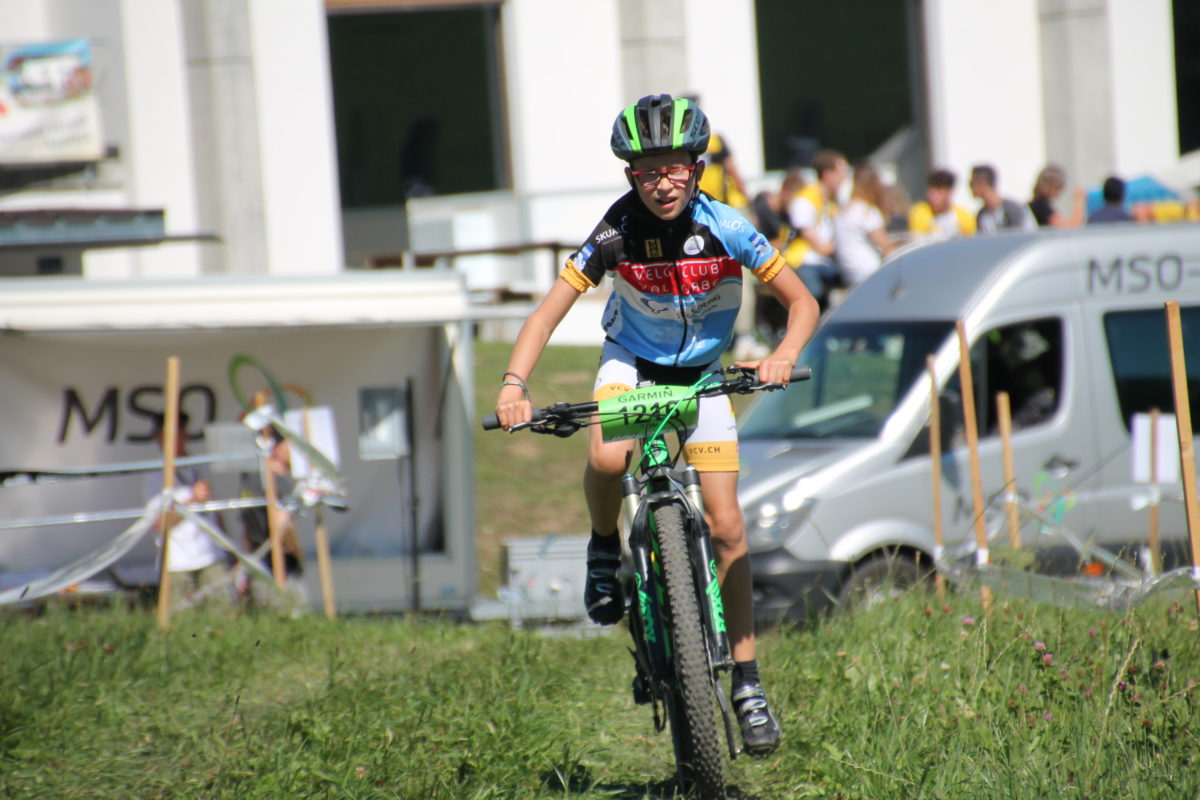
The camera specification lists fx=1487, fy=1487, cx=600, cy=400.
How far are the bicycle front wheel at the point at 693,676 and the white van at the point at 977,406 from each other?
11.4 feet

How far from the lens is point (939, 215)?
13086 millimetres

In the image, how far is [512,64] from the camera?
64.4 ft

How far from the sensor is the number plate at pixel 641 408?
15.9 ft

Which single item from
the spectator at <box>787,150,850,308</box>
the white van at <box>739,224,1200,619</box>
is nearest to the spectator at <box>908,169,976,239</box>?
the spectator at <box>787,150,850,308</box>

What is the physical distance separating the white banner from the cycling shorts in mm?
15904

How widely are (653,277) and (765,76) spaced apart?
2681cm

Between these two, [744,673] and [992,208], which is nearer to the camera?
[744,673]

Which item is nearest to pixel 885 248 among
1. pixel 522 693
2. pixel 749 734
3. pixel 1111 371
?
pixel 1111 371

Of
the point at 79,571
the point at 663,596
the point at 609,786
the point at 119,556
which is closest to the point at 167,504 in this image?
the point at 119,556

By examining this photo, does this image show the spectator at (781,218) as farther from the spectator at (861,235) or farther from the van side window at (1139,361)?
the van side window at (1139,361)

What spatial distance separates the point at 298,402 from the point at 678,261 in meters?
6.26

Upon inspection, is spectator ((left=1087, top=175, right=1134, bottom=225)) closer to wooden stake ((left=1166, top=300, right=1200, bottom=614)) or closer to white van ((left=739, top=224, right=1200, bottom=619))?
white van ((left=739, top=224, right=1200, bottom=619))

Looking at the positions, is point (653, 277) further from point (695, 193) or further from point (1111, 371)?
point (1111, 371)

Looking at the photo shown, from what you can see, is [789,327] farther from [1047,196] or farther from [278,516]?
[1047,196]
